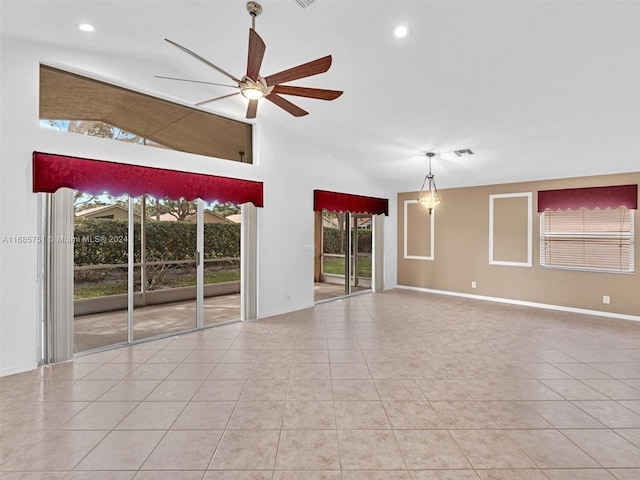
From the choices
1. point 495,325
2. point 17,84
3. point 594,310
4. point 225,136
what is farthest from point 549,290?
point 17,84

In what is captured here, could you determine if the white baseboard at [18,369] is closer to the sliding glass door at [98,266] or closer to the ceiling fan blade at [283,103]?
the sliding glass door at [98,266]

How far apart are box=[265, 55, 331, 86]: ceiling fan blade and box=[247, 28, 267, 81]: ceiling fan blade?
0.40ft

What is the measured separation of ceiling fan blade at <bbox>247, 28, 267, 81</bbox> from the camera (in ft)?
7.32

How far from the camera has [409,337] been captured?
477 centimetres

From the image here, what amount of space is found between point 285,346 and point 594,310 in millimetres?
5505

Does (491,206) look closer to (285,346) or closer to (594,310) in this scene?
(594,310)

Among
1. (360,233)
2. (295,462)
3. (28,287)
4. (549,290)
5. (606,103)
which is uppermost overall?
(606,103)

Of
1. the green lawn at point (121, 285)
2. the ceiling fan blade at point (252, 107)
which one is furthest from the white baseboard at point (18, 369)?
the ceiling fan blade at point (252, 107)

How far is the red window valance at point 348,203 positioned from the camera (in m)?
6.44

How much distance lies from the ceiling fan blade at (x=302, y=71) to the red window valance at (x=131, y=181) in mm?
2364

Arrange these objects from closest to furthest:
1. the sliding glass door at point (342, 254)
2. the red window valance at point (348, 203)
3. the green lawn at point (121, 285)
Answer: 1. the green lawn at point (121, 285)
2. the red window valance at point (348, 203)
3. the sliding glass door at point (342, 254)

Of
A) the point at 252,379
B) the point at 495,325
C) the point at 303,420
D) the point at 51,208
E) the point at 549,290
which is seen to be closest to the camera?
the point at 303,420

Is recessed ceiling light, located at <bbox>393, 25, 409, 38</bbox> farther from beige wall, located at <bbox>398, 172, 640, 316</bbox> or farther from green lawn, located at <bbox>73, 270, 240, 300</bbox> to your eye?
beige wall, located at <bbox>398, 172, 640, 316</bbox>

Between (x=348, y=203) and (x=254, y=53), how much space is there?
483 centimetres
